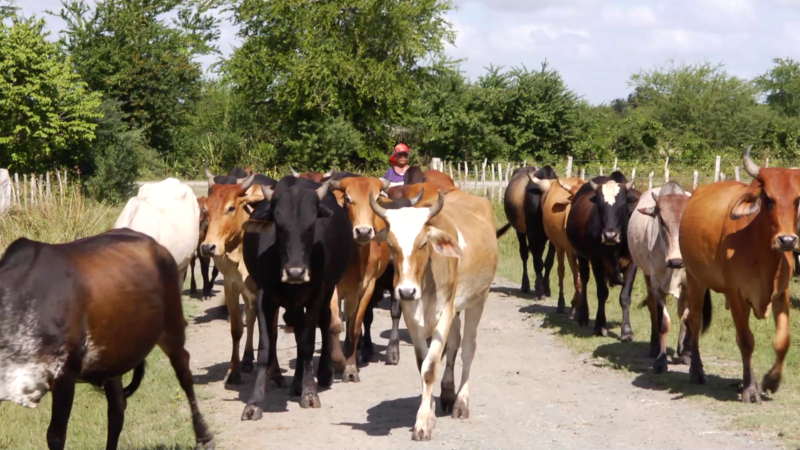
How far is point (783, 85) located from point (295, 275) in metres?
66.1

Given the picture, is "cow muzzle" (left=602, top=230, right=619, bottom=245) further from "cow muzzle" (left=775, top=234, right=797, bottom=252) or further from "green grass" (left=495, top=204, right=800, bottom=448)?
"cow muzzle" (left=775, top=234, right=797, bottom=252)

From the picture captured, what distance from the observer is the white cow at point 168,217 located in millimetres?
9422

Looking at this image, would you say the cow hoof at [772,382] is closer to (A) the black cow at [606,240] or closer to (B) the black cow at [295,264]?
(A) the black cow at [606,240]

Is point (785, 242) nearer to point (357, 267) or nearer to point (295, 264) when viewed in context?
point (295, 264)

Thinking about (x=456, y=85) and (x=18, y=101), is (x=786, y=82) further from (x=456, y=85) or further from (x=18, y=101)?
(x=18, y=101)

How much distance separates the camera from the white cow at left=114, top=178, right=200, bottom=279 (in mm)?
9422

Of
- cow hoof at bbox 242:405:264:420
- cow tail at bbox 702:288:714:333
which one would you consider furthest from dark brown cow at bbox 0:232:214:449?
cow tail at bbox 702:288:714:333

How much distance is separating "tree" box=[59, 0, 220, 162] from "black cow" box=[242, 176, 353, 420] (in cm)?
3128

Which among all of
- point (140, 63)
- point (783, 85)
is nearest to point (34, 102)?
point (140, 63)

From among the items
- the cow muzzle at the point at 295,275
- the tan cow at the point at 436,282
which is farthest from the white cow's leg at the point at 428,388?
the cow muzzle at the point at 295,275

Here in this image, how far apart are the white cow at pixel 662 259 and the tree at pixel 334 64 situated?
103 ft

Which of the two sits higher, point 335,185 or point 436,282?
point 335,185

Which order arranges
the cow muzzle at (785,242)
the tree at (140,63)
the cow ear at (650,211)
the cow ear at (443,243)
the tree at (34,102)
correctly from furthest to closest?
the tree at (140,63), the tree at (34,102), the cow ear at (650,211), the cow muzzle at (785,242), the cow ear at (443,243)

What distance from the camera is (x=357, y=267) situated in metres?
9.76
